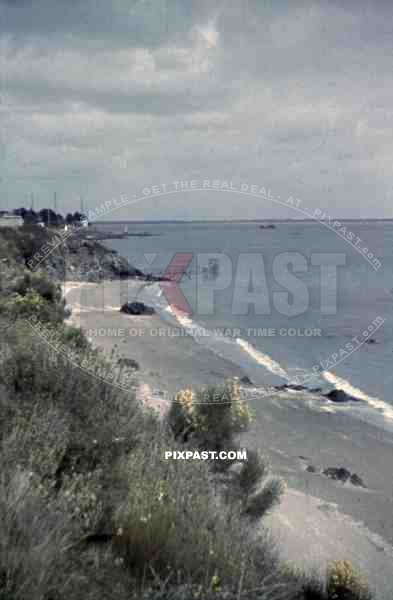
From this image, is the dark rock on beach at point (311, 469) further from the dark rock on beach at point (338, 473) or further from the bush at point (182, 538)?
the bush at point (182, 538)

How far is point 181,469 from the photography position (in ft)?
16.4

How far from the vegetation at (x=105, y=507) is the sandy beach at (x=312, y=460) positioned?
3.74 feet

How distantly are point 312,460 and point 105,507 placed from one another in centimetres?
747

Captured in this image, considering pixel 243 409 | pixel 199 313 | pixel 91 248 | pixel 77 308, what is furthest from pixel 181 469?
pixel 91 248

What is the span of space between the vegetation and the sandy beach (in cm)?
114

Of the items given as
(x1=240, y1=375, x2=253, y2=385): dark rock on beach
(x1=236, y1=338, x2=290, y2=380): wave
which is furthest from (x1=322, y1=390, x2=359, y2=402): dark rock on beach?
(x1=236, y1=338, x2=290, y2=380): wave

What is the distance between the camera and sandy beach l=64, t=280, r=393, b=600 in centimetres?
689

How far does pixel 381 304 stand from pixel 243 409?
33.3m

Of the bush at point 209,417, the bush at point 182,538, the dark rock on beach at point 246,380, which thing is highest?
the bush at point 182,538

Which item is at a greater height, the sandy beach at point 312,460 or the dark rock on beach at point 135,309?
the dark rock on beach at point 135,309

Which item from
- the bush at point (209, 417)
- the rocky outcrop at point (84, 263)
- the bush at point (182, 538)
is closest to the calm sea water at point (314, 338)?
the rocky outcrop at point (84, 263)

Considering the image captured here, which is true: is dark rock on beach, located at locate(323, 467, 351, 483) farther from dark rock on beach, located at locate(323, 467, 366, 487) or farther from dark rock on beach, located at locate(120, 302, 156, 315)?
dark rock on beach, located at locate(120, 302, 156, 315)

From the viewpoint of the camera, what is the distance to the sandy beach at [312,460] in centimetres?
689

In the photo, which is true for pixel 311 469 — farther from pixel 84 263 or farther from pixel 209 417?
pixel 84 263
